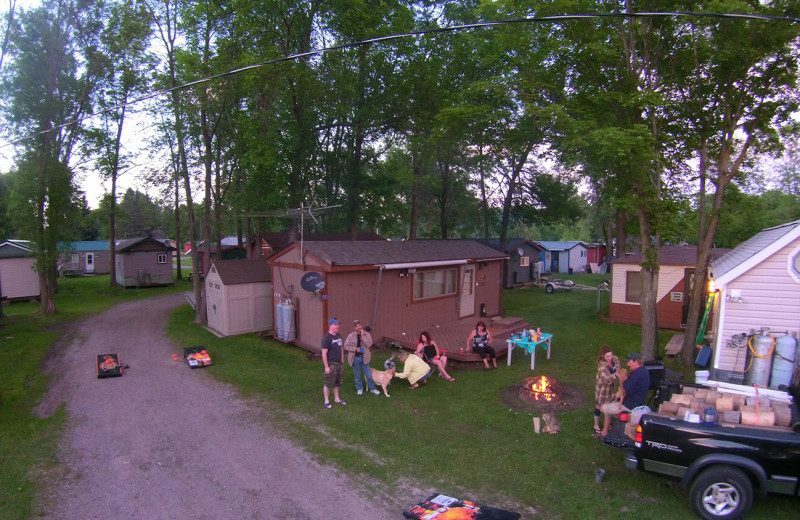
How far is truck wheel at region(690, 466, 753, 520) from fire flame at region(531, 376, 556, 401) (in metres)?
3.95

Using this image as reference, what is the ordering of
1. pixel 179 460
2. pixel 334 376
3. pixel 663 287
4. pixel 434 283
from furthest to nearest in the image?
pixel 663 287 → pixel 434 283 → pixel 334 376 → pixel 179 460

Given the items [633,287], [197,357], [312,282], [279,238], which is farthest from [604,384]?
[279,238]

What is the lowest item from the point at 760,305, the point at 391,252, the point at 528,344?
the point at 528,344

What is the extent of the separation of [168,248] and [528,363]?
1073 inches

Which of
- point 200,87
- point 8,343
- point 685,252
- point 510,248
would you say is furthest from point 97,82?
point 685,252

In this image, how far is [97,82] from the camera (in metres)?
20.3

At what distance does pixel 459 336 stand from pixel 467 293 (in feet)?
10.5

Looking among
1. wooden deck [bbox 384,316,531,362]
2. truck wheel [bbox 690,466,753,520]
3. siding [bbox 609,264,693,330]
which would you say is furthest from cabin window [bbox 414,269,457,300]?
truck wheel [bbox 690,466,753,520]

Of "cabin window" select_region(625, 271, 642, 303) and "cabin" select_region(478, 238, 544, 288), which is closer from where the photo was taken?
"cabin window" select_region(625, 271, 642, 303)

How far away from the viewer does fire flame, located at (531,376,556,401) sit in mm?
9102

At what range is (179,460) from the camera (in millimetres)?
6863

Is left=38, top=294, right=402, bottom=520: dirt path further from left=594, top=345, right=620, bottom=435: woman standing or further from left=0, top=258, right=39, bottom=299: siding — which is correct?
left=0, top=258, right=39, bottom=299: siding

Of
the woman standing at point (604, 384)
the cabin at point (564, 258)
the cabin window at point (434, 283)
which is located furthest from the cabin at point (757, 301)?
the cabin at point (564, 258)

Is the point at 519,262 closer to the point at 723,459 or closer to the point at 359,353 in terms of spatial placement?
the point at 359,353
